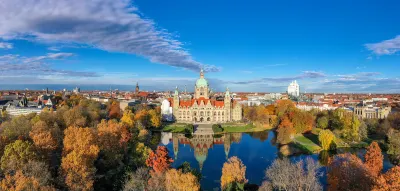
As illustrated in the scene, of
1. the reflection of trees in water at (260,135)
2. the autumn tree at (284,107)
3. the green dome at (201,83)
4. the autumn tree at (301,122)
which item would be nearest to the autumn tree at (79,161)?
the reflection of trees in water at (260,135)

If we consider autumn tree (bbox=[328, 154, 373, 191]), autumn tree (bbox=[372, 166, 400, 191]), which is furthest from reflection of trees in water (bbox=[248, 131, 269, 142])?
autumn tree (bbox=[372, 166, 400, 191])

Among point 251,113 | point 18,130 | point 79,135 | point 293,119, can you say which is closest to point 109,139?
point 79,135

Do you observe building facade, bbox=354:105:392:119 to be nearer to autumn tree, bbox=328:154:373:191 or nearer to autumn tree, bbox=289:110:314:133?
autumn tree, bbox=289:110:314:133

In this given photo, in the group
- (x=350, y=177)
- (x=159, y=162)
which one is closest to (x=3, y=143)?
(x=159, y=162)

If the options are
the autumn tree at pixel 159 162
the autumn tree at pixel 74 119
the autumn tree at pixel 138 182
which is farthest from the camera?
the autumn tree at pixel 74 119

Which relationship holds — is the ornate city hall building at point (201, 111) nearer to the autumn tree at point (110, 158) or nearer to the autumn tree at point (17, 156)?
the autumn tree at point (110, 158)

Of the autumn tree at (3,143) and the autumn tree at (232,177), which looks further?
the autumn tree at (3,143)

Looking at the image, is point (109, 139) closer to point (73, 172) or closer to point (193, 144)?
point (73, 172)
